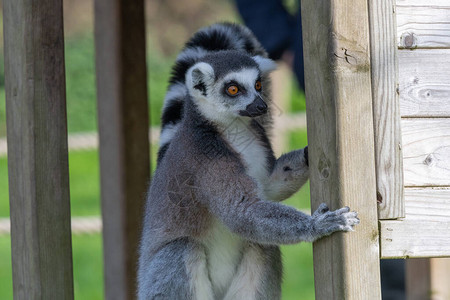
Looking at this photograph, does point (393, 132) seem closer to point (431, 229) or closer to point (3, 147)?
point (431, 229)

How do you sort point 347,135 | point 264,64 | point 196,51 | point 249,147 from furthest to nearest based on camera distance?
point 196,51, point 264,64, point 249,147, point 347,135

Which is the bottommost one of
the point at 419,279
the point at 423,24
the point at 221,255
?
the point at 419,279

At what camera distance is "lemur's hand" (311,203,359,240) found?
213 cm

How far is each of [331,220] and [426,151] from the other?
421mm

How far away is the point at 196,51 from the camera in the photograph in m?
3.64

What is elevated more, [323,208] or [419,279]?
[323,208]

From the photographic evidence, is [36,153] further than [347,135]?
Yes

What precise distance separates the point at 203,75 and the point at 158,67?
324 inches

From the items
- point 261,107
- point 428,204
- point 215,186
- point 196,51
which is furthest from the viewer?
point 196,51

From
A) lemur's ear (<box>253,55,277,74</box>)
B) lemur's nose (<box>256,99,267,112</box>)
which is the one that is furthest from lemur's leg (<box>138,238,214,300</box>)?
lemur's ear (<box>253,55,277,74</box>)

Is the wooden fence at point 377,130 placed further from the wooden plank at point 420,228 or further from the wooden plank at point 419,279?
the wooden plank at point 419,279

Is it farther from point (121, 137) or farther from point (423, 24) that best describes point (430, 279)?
point (423, 24)

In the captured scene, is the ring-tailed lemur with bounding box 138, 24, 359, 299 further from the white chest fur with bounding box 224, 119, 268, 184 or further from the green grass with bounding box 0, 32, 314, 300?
the green grass with bounding box 0, 32, 314, 300

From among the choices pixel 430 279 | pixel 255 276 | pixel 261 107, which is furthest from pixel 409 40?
pixel 430 279
